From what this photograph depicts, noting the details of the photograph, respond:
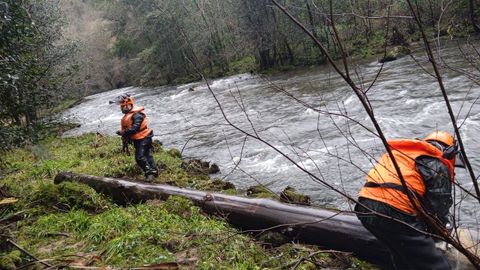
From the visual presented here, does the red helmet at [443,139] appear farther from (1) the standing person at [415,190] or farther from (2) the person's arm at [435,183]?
(2) the person's arm at [435,183]

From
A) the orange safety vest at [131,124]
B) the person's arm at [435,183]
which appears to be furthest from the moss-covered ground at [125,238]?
the orange safety vest at [131,124]

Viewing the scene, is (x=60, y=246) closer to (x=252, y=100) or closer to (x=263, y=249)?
(x=263, y=249)

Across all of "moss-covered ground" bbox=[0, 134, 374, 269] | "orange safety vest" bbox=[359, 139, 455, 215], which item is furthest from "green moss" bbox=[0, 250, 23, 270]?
"orange safety vest" bbox=[359, 139, 455, 215]

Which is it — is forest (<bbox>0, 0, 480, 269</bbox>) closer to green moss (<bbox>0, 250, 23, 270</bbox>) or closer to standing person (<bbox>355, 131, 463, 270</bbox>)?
green moss (<bbox>0, 250, 23, 270</bbox>)

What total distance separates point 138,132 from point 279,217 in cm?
465

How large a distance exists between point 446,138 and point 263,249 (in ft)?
8.16

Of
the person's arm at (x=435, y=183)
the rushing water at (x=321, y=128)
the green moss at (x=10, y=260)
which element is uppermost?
the person's arm at (x=435, y=183)

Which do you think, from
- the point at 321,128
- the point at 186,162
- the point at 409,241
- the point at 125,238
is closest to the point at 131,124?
the point at 186,162

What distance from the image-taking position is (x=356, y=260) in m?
4.56

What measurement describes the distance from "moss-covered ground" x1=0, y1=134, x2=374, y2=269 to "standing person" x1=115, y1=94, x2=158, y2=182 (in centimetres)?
138

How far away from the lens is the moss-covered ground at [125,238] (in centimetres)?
446

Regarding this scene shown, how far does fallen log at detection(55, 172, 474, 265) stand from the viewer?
4.51 m

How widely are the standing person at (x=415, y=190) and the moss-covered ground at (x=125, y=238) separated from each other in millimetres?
723

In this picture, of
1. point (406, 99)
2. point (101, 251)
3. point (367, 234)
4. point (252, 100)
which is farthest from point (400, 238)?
point (252, 100)
